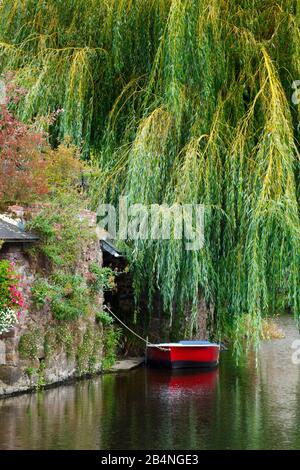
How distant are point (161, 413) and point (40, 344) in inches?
115

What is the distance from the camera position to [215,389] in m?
17.3

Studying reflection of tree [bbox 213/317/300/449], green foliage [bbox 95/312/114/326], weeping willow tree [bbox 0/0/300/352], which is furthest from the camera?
green foliage [bbox 95/312/114/326]

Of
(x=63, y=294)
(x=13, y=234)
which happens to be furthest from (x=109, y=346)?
(x=13, y=234)

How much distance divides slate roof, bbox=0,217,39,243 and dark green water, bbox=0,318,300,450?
253cm

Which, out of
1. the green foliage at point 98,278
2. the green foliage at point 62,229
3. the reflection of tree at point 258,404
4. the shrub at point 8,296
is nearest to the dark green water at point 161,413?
the reflection of tree at point 258,404

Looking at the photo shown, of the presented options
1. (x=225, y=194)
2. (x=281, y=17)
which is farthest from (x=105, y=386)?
(x=281, y=17)

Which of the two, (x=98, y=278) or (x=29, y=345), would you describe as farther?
(x=98, y=278)

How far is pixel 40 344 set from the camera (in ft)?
54.7

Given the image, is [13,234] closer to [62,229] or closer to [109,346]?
[62,229]

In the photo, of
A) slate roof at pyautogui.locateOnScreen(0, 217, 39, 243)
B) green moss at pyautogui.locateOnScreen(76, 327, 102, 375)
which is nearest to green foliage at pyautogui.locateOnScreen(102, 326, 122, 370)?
green moss at pyautogui.locateOnScreen(76, 327, 102, 375)

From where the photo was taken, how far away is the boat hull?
19875mm

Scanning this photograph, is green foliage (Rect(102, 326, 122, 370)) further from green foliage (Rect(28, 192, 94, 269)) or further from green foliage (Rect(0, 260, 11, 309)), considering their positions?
green foliage (Rect(0, 260, 11, 309))

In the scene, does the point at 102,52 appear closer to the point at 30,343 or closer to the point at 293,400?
the point at 30,343

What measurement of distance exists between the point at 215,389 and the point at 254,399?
4.18 ft
